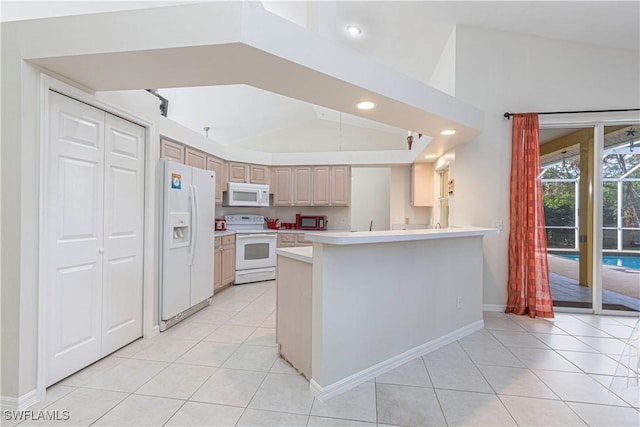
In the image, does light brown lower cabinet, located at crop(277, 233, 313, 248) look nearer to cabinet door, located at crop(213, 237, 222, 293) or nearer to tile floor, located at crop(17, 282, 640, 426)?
cabinet door, located at crop(213, 237, 222, 293)

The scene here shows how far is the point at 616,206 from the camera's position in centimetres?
368

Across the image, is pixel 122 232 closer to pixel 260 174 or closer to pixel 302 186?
pixel 260 174

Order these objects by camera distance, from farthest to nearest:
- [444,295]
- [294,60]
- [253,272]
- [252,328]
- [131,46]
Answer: [253,272] < [252,328] < [444,295] < [294,60] < [131,46]

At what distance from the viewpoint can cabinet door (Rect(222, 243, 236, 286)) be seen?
4.77m

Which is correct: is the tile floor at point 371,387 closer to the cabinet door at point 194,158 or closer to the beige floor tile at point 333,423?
the beige floor tile at point 333,423

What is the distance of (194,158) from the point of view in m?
4.46

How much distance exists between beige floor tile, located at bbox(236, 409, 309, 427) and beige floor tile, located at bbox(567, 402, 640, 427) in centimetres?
167

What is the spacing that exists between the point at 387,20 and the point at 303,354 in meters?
3.53

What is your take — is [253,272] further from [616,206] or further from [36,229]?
[616,206]

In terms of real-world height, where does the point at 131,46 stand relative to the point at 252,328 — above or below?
above

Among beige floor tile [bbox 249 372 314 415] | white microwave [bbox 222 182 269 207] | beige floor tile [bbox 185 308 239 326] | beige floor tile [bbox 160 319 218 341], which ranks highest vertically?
white microwave [bbox 222 182 269 207]

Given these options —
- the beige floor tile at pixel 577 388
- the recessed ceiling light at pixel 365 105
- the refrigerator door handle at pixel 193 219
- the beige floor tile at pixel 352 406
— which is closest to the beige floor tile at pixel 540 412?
the beige floor tile at pixel 577 388

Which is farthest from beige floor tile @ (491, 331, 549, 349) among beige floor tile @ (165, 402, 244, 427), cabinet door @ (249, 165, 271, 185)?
cabinet door @ (249, 165, 271, 185)

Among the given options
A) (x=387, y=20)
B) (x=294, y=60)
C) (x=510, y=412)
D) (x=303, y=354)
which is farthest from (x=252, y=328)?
(x=387, y=20)
